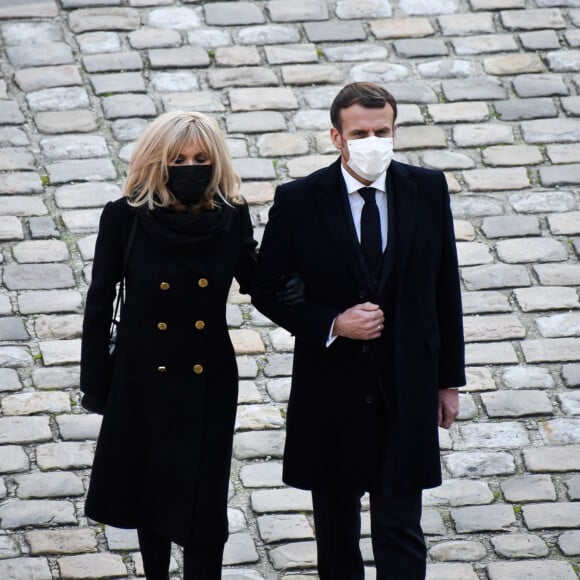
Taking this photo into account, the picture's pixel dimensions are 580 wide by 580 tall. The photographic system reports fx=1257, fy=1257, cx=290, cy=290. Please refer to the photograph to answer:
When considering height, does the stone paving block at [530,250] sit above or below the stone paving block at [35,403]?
above

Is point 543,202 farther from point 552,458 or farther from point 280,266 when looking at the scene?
point 280,266

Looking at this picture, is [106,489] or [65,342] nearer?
[106,489]

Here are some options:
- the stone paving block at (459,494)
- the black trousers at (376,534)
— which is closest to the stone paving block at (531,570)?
the stone paving block at (459,494)

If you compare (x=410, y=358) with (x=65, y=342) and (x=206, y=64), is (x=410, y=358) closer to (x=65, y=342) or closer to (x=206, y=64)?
Result: (x=65, y=342)

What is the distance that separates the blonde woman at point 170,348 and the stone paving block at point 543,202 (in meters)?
3.09

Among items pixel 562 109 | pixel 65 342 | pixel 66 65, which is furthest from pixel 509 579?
pixel 66 65

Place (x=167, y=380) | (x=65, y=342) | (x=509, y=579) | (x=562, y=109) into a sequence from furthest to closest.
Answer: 1. (x=562, y=109)
2. (x=65, y=342)
3. (x=509, y=579)
4. (x=167, y=380)

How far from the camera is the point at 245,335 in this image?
6215 mm

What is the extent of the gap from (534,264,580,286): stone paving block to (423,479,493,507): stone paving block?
5.28ft

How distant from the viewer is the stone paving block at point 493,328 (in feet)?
20.4

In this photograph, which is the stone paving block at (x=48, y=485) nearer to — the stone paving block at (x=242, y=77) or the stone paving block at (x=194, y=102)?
the stone paving block at (x=194, y=102)

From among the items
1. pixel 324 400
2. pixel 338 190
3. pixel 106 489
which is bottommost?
pixel 106 489

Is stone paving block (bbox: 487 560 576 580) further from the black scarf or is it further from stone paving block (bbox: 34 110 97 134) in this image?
stone paving block (bbox: 34 110 97 134)

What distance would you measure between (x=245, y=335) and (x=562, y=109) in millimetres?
2740
